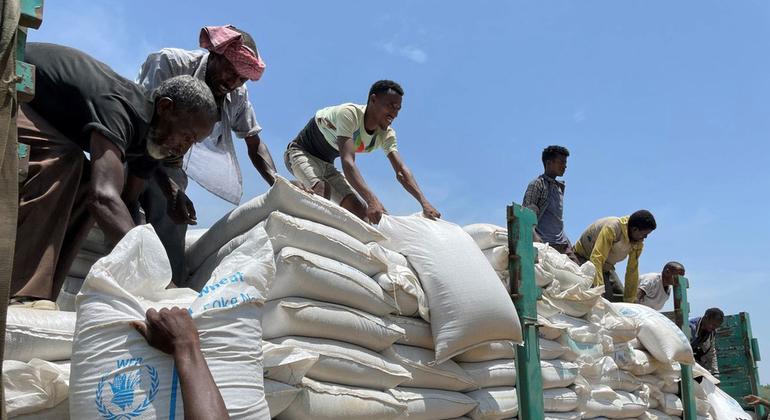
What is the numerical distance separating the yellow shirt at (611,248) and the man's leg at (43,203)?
3475 mm

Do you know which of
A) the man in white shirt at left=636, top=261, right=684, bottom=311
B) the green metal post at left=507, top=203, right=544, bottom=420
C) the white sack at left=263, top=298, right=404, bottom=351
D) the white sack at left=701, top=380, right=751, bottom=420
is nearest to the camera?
the white sack at left=263, top=298, right=404, bottom=351

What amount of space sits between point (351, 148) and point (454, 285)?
3.68ft

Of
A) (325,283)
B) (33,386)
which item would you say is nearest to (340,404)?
(325,283)

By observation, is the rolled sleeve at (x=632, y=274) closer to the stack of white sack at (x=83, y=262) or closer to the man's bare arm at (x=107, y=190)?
the stack of white sack at (x=83, y=262)

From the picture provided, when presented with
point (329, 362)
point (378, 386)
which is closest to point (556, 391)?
point (378, 386)

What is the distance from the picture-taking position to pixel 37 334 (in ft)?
5.07

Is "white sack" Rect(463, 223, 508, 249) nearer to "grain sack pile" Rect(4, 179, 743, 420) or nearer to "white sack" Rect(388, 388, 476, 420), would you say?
"grain sack pile" Rect(4, 179, 743, 420)

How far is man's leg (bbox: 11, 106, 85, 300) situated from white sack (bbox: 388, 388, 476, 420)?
1.10 meters

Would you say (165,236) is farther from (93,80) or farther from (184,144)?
(93,80)

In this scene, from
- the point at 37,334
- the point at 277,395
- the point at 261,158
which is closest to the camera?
the point at 37,334

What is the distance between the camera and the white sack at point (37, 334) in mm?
1496

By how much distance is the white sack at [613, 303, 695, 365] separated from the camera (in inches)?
164

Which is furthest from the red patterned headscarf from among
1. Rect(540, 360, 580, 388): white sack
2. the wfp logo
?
Rect(540, 360, 580, 388): white sack

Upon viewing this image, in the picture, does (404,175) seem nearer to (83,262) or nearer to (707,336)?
(83,262)
